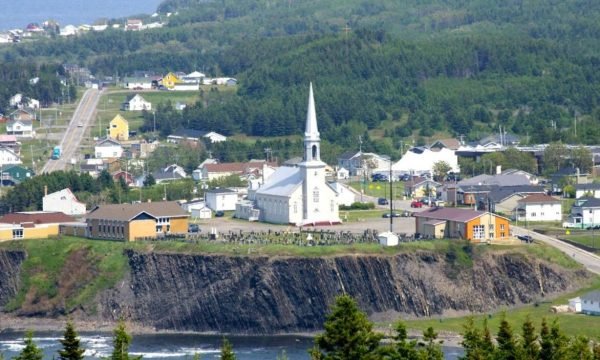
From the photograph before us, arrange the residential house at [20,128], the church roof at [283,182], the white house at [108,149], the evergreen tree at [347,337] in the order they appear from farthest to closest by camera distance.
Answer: the residential house at [20,128], the white house at [108,149], the church roof at [283,182], the evergreen tree at [347,337]

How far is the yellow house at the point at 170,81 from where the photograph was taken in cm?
12862

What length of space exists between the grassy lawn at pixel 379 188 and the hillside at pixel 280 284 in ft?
61.8

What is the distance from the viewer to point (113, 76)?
138 m

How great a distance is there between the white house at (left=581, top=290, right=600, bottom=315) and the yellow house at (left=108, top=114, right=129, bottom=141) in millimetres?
48269

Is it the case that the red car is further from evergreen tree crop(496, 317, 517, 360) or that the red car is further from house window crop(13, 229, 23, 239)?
evergreen tree crop(496, 317, 517, 360)

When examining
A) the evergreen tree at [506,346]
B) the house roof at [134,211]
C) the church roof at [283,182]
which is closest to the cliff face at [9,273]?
the house roof at [134,211]

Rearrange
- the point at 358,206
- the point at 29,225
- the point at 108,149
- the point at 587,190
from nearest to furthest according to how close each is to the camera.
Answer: the point at 29,225 → the point at 358,206 → the point at 587,190 → the point at 108,149

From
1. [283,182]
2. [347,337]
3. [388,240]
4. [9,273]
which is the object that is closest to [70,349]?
[347,337]

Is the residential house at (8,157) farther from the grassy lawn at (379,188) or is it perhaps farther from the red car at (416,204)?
the red car at (416,204)

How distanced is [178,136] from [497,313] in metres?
44.8

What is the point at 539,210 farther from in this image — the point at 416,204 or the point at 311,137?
the point at 311,137

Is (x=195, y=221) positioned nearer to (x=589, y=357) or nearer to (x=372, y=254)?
(x=372, y=254)

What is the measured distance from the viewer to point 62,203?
8294cm

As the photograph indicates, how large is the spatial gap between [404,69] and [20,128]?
80.0 feet
